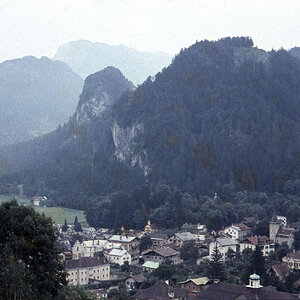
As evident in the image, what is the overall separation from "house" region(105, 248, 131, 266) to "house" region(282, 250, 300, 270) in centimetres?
1388

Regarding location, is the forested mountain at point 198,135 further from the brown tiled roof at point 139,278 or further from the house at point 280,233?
the brown tiled roof at point 139,278

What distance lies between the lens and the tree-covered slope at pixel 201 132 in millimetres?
98875

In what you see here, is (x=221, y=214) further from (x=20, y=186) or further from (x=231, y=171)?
(x=20, y=186)

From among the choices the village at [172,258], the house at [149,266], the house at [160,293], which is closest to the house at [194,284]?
the village at [172,258]

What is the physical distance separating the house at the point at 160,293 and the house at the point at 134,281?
508cm

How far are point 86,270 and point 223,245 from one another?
14032 millimetres

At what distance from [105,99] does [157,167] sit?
52.6 m

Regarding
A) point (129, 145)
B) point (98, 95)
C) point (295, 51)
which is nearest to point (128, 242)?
point (129, 145)

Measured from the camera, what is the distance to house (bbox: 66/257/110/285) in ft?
160

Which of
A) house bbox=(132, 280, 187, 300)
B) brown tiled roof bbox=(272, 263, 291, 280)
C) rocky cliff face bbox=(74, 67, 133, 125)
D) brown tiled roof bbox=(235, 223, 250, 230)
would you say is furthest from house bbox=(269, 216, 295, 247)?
rocky cliff face bbox=(74, 67, 133, 125)

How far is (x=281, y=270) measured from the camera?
149ft

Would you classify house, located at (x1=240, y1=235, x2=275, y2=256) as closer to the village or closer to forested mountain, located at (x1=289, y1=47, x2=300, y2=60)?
the village

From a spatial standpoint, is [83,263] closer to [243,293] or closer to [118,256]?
[118,256]

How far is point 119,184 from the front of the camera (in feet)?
339
